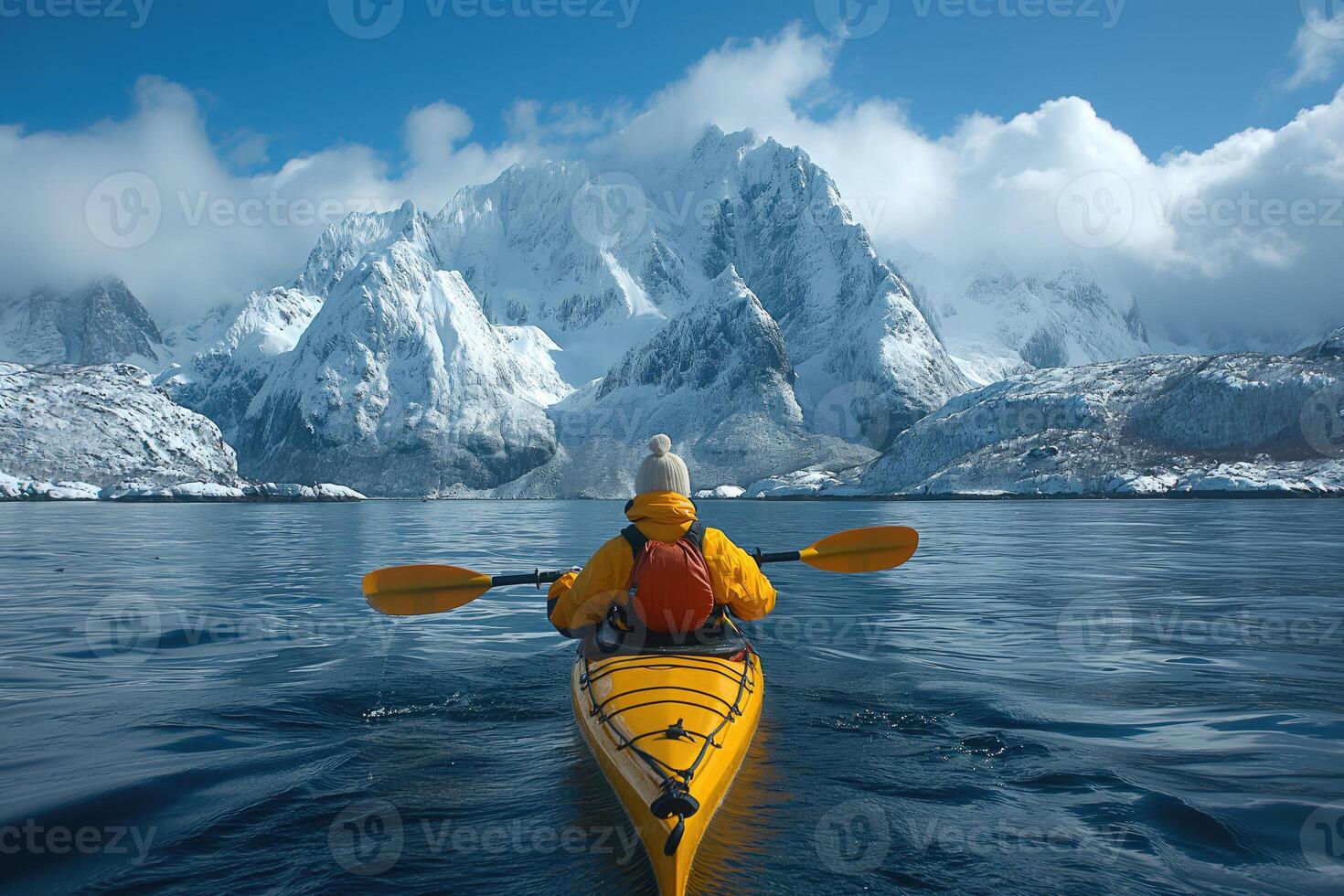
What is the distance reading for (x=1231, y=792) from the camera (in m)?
7.64

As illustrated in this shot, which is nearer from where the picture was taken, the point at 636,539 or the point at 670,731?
the point at 670,731

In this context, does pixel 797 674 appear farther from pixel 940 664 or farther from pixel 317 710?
pixel 317 710

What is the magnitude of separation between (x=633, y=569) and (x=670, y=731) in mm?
1960

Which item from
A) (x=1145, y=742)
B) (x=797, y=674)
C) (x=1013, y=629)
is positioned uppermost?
(x=1013, y=629)

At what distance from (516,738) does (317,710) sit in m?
3.10

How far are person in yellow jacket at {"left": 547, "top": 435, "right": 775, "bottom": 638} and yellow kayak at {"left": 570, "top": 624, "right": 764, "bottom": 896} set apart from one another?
0.64m

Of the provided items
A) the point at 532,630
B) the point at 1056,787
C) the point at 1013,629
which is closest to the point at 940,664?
the point at 1013,629
